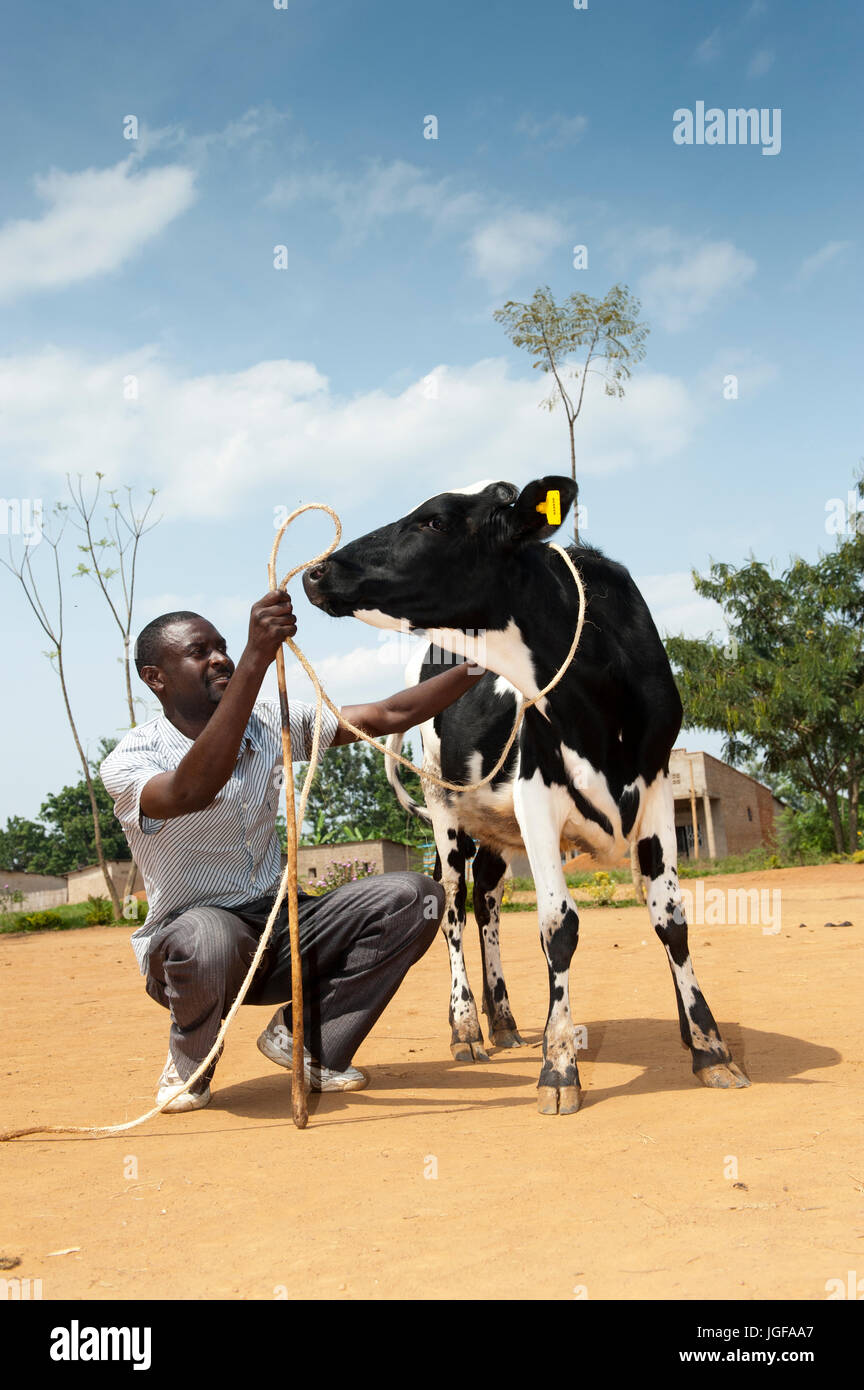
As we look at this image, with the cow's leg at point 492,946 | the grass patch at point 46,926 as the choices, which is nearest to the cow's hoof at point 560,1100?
the cow's leg at point 492,946

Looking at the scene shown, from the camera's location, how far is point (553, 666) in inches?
176

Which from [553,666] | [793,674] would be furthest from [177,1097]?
[793,674]

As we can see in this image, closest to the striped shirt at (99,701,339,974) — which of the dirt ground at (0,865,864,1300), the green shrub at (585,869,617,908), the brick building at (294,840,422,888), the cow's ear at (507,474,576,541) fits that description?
the dirt ground at (0,865,864,1300)

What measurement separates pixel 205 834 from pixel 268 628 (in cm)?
108

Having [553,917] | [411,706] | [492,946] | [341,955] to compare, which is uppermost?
[411,706]

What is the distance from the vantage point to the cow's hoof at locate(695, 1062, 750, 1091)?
13.2 feet

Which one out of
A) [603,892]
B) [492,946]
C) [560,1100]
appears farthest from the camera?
[603,892]

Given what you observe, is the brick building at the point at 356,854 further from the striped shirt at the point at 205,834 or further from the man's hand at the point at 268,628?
the man's hand at the point at 268,628

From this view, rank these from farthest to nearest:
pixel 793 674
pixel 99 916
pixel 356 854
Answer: pixel 356 854 → pixel 793 674 → pixel 99 916

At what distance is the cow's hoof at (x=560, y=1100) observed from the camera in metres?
3.86

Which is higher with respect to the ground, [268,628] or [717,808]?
[268,628]

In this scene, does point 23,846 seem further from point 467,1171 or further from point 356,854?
point 467,1171

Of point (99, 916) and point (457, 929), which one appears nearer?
point (457, 929)
